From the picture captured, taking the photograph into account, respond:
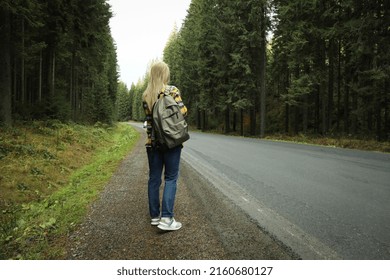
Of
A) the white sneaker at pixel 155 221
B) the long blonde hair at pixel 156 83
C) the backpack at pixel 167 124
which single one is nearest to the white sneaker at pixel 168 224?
the white sneaker at pixel 155 221

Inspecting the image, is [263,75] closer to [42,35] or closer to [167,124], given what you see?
[42,35]

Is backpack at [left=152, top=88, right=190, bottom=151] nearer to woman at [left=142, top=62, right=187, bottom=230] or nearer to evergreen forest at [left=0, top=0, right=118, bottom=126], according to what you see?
woman at [left=142, top=62, right=187, bottom=230]

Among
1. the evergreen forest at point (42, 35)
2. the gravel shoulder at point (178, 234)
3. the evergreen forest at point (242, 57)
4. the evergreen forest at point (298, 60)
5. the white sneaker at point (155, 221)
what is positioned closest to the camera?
the gravel shoulder at point (178, 234)

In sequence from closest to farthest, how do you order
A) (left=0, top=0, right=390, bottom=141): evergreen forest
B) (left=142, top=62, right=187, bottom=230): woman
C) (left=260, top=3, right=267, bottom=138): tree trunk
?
1. (left=142, top=62, right=187, bottom=230): woman
2. (left=0, top=0, right=390, bottom=141): evergreen forest
3. (left=260, top=3, right=267, bottom=138): tree trunk

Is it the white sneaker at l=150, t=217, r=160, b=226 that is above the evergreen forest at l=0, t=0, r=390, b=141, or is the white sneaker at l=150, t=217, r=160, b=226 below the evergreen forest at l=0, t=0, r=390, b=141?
below

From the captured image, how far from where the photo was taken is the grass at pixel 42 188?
341 centimetres

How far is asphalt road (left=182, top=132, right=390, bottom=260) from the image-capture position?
3.14m

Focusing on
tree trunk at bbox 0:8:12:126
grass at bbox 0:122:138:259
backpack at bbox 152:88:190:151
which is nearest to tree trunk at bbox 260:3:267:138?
grass at bbox 0:122:138:259

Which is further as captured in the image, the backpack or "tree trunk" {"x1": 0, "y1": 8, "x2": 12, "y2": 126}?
"tree trunk" {"x1": 0, "y1": 8, "x2": 12, "y2": 126}

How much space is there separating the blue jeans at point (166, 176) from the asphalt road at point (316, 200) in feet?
4.38

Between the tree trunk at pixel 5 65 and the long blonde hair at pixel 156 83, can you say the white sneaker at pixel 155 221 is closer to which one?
the long blonde hair at pixel 156 83

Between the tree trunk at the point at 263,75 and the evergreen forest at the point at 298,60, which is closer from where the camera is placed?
the evergreen forest at the point at 298,60

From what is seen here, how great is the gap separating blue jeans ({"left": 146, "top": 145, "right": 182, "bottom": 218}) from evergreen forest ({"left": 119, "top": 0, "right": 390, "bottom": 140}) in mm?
14771

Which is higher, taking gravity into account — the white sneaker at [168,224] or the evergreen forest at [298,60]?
the evergreen forest at [298,60]
